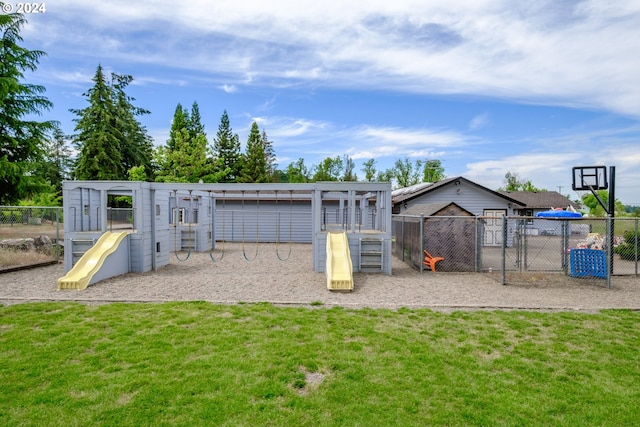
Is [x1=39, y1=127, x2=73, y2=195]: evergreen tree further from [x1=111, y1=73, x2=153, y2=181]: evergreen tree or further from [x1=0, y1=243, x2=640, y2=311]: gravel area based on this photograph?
[x1=0, y1=243, x2=640, y2=311]: gravel area

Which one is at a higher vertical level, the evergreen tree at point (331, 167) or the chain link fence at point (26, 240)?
the evergreen tree at point (331, 167)

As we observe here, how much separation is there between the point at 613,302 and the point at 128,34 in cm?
1486

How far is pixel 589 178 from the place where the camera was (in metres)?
11.9

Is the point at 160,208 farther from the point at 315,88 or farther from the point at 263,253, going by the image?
the point at 315,88

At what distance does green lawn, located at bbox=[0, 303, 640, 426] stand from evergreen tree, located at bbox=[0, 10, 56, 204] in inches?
497

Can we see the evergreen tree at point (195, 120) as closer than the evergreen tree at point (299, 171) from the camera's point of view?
Yes

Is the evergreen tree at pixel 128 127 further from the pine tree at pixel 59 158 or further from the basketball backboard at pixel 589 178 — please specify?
the basketball backboard at pixel 589 178

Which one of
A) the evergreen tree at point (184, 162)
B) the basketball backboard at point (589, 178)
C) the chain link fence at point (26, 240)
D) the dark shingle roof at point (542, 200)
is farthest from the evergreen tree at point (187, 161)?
the dark shingle roof at point (542, 200)

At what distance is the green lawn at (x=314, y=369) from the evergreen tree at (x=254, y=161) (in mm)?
41997

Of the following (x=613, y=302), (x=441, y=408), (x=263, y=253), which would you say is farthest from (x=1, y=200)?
(x=613, y=302)

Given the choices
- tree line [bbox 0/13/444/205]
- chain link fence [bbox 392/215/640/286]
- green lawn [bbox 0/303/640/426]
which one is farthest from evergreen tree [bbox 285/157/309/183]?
green lawn [bbox 0/303/640/426]

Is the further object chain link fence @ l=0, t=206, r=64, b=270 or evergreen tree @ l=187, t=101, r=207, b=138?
evergreen tree @ l=187, t=101, r=207, b=138

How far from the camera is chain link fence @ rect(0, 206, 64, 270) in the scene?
38.9ft

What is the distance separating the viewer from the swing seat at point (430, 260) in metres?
11.9
